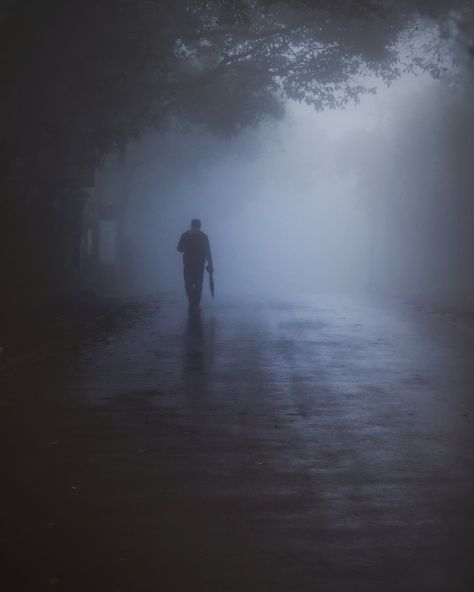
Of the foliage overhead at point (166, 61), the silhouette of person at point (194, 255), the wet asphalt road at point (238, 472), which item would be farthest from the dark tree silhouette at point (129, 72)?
the wet asphalt road at point (238, 472)

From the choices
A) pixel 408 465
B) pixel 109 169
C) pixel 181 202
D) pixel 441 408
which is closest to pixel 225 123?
pixel 109 169

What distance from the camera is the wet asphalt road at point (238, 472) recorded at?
20.8ft

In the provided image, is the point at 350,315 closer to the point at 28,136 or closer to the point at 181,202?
the point at 28,136

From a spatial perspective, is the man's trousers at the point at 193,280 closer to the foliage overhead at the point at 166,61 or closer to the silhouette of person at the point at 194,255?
the silhouette of person at the point at 194,255

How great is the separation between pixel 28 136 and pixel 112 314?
4.45 m

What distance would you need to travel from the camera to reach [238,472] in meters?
9.01

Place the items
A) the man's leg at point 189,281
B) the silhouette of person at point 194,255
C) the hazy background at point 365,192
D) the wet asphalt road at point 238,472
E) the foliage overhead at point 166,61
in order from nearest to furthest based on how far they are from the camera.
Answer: the wet asphalt road at point 238,472, the foliage overhead at point 166,61, the silhouette of person at point 194,255, the man's leg at point 189,281, the hazy background at point 365,192

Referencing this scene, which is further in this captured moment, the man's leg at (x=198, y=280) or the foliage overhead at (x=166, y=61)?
the man's leg at (x=198, y=280)

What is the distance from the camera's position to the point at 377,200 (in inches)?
2672

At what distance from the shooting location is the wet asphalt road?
20.8 feet

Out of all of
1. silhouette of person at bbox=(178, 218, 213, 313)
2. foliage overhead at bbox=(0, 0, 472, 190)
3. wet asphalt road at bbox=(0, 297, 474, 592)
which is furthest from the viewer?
silhouette of person at bbox=(178, 218, 213, 313)

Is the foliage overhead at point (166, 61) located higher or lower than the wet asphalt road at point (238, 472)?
higher

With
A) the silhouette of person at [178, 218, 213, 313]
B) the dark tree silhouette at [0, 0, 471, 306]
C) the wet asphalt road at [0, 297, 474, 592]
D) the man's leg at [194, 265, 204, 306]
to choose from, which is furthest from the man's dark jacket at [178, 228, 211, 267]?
the wet asphalt road at [0, 297, 474, 592]

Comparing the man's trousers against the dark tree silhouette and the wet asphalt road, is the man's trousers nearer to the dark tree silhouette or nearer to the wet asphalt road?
the dark tree silhouette
